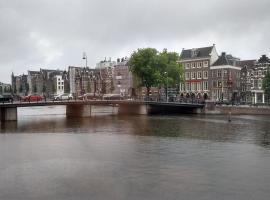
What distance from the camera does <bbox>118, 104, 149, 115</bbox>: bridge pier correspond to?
7831 cm

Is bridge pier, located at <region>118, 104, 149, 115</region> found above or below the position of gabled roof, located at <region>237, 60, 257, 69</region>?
below

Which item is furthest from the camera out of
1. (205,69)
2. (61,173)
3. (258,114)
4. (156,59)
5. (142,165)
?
(205,69)

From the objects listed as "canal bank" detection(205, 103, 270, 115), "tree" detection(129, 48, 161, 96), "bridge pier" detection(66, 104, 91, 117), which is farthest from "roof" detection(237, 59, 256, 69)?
"bridge pier" detection(66, 104, 91, 117)

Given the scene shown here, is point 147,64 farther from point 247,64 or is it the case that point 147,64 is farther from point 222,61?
point 247,64

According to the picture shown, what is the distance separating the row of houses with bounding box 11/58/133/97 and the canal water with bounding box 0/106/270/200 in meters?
89.1

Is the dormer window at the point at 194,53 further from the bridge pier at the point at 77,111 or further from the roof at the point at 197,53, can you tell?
the bridge pier at the point at 77,111

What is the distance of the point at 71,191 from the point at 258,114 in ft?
200

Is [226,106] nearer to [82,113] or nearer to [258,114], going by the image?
[258,114]

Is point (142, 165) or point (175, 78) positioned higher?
point (175, 78)

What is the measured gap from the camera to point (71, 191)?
1844 centimetres

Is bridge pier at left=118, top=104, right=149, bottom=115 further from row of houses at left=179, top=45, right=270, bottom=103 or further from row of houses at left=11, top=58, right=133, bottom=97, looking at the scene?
row of houses at left=11, top=58, right=133, bottom=97

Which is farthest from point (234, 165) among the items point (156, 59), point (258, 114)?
point (156, 59)

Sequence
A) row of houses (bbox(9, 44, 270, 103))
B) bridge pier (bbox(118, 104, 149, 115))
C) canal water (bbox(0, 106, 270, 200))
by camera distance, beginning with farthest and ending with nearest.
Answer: row of houses (bbox(9, 44, 270, 103))
bridge pier (bbox(118, 104, 149, 115))
canal water (bbox(0, 106, 270, 200))

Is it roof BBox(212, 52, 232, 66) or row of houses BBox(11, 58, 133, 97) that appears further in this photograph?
row of houses BBox(11, 58, 133, 97)
